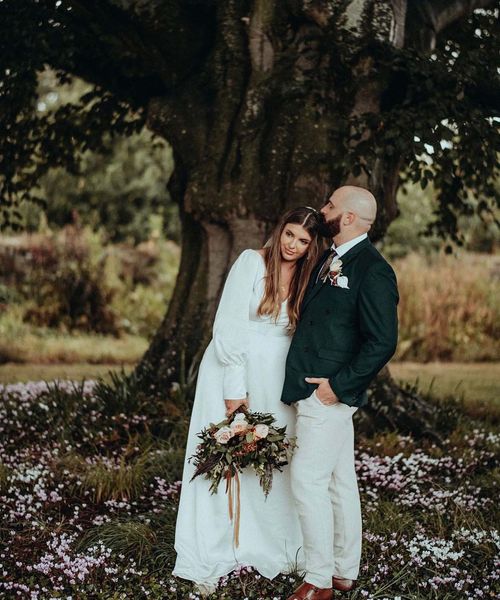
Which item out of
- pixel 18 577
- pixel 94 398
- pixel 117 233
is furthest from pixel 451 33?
pixel 117 233

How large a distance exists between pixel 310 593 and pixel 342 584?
0.33m

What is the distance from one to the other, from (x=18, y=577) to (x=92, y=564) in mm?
407

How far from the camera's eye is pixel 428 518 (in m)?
5.28

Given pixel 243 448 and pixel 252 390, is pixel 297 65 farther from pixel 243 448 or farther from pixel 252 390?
pixel 243 448

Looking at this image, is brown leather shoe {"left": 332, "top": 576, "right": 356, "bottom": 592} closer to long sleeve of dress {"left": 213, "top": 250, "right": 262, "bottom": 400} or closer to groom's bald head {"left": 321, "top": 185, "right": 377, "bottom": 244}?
long sleeve of dress {"left": 213, "top": 250, "right": 262, "bottom": 400}

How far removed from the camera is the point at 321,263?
4340 mm

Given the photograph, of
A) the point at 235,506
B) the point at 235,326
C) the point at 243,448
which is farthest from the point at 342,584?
the point at 235,326

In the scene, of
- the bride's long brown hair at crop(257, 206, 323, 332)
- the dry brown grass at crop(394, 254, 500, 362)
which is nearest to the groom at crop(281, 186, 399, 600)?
the bride's long brown hair at crop(257, 206, 323, 332)

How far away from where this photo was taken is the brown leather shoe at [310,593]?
4.07 m

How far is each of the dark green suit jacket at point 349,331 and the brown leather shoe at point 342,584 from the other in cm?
106

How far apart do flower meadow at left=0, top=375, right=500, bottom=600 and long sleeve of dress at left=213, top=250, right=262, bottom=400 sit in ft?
3.67

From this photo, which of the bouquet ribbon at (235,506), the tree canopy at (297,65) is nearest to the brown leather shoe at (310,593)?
the bouquet ribbon at (235,506)

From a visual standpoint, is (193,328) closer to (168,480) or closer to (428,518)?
(168,480)

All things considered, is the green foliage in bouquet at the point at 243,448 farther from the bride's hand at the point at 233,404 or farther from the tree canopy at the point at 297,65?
the tree canopy at the point at 297,65
